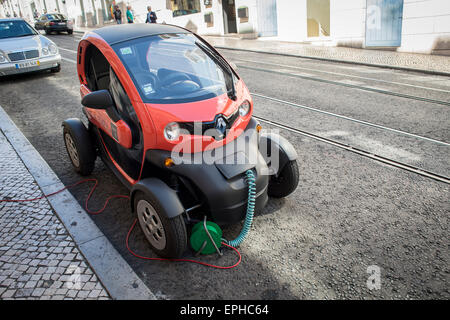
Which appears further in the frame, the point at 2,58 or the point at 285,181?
the point at 2,58

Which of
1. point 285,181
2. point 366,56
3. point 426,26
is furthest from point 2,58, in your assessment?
point 426,26

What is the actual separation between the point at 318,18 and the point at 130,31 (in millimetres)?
15130

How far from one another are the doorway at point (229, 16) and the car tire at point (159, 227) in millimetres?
21009

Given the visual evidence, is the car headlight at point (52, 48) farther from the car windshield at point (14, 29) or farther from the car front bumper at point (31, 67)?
the car windshield at point (14, 29)

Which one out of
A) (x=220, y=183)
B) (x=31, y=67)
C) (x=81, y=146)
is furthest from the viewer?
(x=31, y=67)

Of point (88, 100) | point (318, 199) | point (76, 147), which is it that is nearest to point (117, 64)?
point (88, 100)

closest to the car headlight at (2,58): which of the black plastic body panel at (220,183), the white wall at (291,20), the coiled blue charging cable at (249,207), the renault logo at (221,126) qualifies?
the black plastic body panel at (220,183)

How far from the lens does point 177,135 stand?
3018mm

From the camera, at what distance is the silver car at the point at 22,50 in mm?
9469

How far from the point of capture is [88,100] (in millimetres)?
3320

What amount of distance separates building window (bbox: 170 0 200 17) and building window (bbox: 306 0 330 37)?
972 centimetres

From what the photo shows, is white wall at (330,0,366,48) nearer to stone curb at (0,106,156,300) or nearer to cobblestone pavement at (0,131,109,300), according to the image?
stone curb at (0,106,156,300)

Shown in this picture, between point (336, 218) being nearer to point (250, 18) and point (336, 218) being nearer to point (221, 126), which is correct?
point (221, 126)

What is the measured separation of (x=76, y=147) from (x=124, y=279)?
2008 mm
